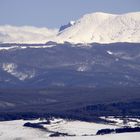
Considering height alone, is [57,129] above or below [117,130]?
above

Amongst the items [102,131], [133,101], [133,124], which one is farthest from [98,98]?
[102,131]

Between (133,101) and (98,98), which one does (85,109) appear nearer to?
(133,101)

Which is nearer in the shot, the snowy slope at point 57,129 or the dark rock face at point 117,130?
the snowy slope at point 57,129

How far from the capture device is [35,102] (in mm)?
190250

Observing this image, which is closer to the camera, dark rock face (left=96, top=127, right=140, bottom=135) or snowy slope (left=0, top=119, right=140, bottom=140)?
snowy slope (left=0, top=119, right=140, bottom=140)

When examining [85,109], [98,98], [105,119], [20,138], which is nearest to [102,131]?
[20,138]

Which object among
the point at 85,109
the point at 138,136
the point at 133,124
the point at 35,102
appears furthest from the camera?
the point at 35,102

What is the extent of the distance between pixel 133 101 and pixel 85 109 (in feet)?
41.3

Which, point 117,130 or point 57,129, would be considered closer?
point 117,130

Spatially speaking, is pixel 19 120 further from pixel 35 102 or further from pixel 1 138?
pixel 35 102

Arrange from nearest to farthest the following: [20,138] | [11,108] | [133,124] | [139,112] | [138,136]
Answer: [138,136]
[20,138]
[133,124]
[139,112]
[11,108]

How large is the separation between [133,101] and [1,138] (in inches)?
2577

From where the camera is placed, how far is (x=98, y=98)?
190750 mm

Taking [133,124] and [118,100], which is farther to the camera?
[118,100]
